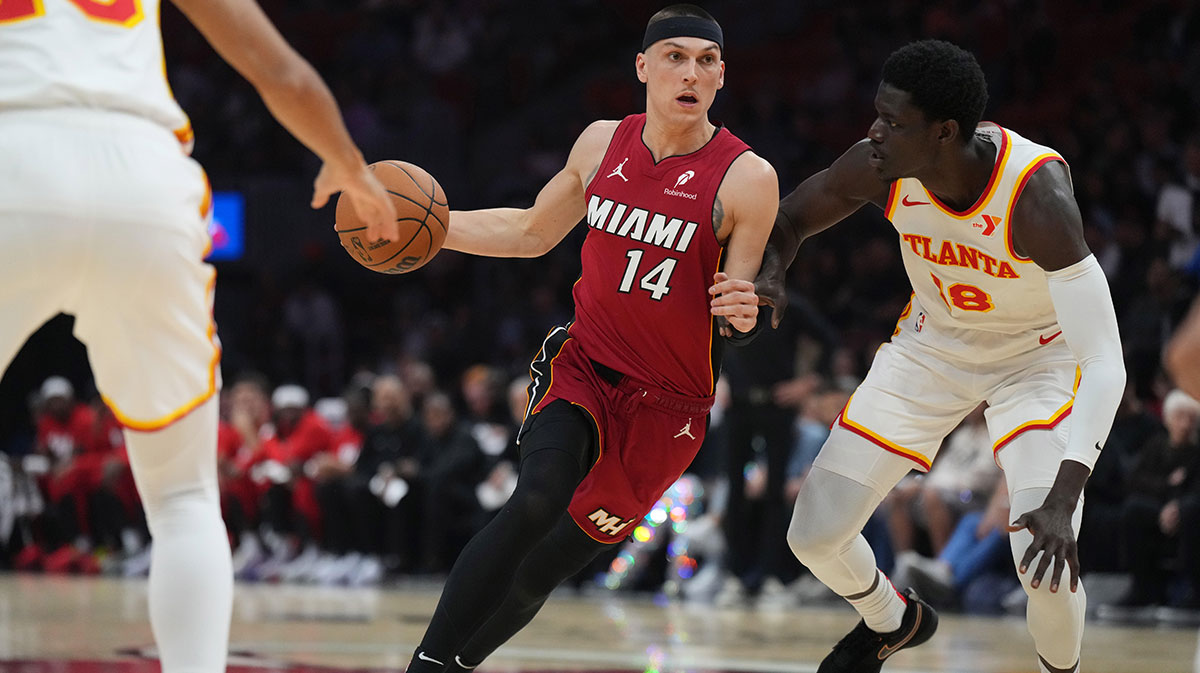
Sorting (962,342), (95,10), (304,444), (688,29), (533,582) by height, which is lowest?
(304,444)

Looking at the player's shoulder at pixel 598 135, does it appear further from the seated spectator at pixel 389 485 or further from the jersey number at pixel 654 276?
the seated spectator at pixel 389 485

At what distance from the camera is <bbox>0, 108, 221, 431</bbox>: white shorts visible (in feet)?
9.25

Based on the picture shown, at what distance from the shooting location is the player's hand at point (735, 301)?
443 cm

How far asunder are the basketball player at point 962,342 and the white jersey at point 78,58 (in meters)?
2.26

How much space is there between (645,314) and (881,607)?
55.6 inches

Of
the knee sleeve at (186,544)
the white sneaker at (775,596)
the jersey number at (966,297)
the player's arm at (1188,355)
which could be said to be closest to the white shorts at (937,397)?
the jersey number at (966,297)

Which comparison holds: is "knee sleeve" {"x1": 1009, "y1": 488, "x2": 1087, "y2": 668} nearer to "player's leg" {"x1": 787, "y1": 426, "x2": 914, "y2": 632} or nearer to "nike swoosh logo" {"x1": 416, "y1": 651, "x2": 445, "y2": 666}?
"player's leg" {"x1": 787, "y1": 426, "x2": 914, "y2": 632}

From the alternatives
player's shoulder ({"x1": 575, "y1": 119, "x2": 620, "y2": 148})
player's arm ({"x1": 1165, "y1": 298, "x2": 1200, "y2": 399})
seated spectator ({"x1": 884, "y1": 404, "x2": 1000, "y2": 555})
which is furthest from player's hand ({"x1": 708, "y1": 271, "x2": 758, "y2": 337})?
seated spectator ({"x1": 884, "y1": 404, "x2": 1000, "y2": 555})

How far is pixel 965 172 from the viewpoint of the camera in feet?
15.2

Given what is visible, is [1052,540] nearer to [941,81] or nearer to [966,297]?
[966,297]

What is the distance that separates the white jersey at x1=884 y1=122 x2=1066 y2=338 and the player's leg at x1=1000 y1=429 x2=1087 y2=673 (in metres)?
0.41

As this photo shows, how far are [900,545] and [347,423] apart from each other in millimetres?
5518

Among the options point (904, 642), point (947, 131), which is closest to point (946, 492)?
point (904, 642)

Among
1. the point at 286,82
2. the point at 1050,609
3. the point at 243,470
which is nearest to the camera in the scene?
the point at 286,82
